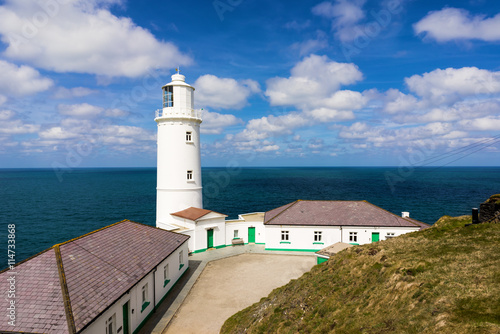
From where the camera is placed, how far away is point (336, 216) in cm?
3095

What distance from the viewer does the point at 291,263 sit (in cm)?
2666

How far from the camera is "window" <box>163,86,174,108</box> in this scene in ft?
102

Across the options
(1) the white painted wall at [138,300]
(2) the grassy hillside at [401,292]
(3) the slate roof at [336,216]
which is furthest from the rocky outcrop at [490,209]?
(1) the white painted wall at [138,300]

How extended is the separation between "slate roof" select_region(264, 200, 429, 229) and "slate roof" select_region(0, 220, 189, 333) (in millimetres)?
15921

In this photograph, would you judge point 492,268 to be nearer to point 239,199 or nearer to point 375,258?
point 375,258

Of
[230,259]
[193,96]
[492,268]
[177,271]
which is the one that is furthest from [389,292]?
[193,96]

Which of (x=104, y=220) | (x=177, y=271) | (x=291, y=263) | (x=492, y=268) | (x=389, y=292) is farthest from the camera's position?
(x=104, y=220)

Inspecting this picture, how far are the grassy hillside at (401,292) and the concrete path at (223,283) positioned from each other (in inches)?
159

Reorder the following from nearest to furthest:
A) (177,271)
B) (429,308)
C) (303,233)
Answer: (429,308) → (177,271) → (303,233)

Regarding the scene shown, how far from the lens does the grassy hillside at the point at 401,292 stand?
7.15 metres

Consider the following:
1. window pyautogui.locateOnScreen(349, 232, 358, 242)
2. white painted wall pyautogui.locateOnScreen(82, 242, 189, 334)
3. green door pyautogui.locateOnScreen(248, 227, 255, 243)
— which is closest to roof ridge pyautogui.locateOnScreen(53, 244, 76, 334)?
white painted wall pyautogui.locateOnScreen(82, 242, 189, 334)

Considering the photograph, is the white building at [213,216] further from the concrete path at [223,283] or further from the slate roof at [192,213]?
the concrete path at [223,283]

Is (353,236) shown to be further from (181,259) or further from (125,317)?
(125,317)

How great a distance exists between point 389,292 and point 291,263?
1812 centimetres
